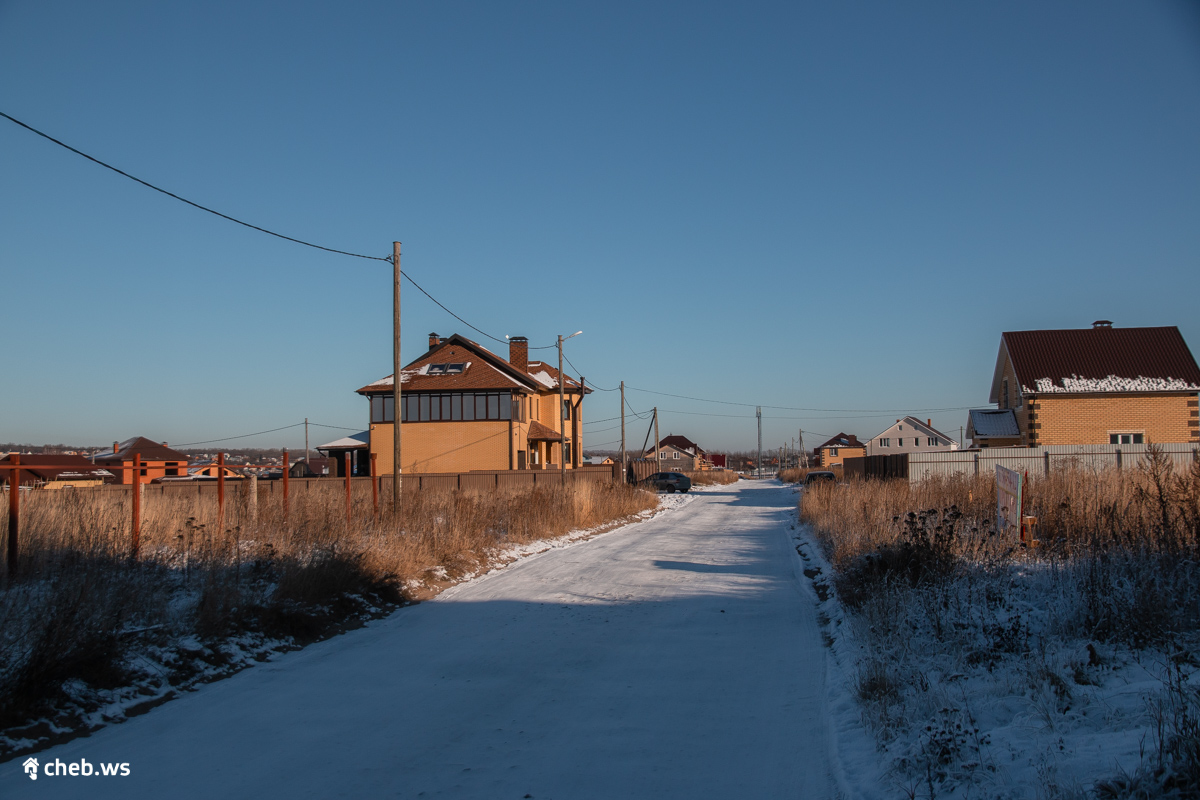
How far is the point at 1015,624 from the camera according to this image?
6215mm

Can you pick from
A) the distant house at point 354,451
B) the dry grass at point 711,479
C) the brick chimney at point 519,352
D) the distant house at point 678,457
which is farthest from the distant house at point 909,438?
the distant house at point 354,451

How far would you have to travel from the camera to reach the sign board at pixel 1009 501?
9.74 metres

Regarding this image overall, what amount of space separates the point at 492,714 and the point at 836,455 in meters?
126

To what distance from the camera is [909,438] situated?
9081 cm

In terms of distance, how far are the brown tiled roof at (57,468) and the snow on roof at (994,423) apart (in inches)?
1334

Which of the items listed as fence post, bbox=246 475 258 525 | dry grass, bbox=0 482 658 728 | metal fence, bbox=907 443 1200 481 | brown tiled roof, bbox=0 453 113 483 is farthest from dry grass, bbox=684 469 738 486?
fence post, bbox=246 475 258 525

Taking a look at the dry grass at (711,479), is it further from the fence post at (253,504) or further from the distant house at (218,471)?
the fence post at (253,504)

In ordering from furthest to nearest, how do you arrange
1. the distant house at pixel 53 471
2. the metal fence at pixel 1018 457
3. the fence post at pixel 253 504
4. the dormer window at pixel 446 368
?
the dormer window at pixel 446 368 → the metal fence at pixel 1018 457 → the fence post at pixel 253 504 → the distant house at pixel 53 471

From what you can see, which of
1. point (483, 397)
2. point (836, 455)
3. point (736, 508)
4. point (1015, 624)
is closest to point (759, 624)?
point (1015, 624)

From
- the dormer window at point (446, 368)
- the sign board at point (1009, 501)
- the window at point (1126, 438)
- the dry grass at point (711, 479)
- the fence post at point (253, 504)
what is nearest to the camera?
the sign board at point (1009, 501)

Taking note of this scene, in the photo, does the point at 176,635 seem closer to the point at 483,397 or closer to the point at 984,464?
the point at 984,464

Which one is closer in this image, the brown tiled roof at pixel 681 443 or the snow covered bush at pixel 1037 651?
the snow covered bush at pixel 1037 651

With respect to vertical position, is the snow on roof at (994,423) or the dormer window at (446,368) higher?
the dormer window at (446,368)

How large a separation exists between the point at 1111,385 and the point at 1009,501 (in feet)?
89.2
